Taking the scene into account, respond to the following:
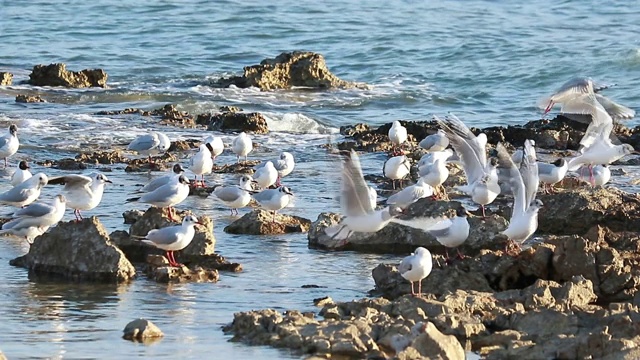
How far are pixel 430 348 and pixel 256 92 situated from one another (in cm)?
1561

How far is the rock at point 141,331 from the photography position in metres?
8.27

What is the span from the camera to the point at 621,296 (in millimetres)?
9617

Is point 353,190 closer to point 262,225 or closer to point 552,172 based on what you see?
point 262,225

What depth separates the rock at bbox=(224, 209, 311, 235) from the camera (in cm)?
1214

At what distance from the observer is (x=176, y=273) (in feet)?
33.2

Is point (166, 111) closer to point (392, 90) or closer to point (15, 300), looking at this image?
point (392, 90)

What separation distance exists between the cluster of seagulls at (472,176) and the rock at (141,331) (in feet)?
6.10

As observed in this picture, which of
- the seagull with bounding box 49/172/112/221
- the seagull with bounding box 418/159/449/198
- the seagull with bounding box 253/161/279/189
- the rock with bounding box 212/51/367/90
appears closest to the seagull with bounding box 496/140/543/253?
the seagull with bounding box 418/159/449/198

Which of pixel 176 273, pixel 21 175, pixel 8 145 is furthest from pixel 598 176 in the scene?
pixel 8 145

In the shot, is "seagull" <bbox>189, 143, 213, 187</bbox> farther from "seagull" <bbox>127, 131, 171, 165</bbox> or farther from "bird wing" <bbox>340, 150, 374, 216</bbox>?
"bird wing" <bbox>340, 150, 374, 216</bbox>

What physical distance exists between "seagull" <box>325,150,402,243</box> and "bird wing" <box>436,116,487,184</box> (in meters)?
2.28

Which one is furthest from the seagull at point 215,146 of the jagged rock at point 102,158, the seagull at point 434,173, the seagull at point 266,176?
the seagull at point 434,173

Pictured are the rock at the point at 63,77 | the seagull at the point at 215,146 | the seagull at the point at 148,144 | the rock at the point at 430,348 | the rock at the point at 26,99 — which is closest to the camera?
the rock at the point at 430,348

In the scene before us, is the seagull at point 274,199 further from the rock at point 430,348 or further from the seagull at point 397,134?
the rock at point 430,348
